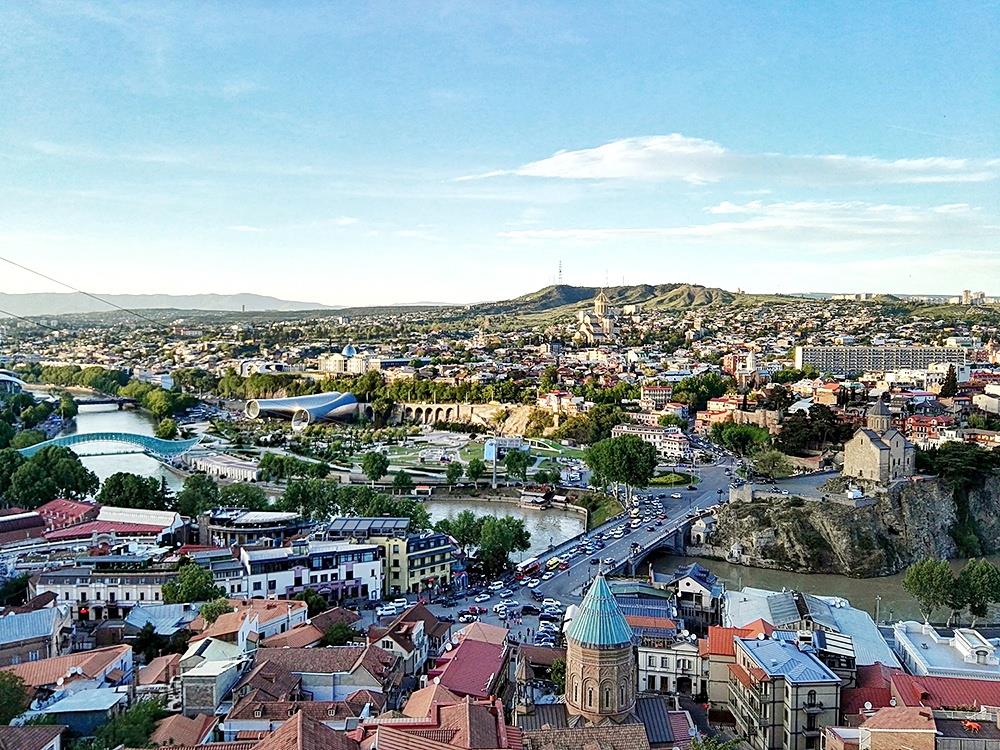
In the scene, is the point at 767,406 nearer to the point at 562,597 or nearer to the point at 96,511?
the point at 562,597

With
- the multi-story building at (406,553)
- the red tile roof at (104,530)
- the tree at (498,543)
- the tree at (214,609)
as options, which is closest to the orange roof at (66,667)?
the tree at (214,609)

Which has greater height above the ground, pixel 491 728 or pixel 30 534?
pixel 491 728

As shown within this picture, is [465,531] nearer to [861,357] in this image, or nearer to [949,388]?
[949,388]

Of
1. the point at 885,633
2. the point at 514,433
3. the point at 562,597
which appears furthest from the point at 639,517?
the point at 514,433

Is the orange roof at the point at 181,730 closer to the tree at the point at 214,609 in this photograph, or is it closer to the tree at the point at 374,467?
the tree at the point at 214,609

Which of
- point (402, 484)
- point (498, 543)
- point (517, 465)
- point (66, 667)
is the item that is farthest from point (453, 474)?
point (66, 667)

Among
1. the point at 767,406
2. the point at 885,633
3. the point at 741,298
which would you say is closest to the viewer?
the point at 885,633
